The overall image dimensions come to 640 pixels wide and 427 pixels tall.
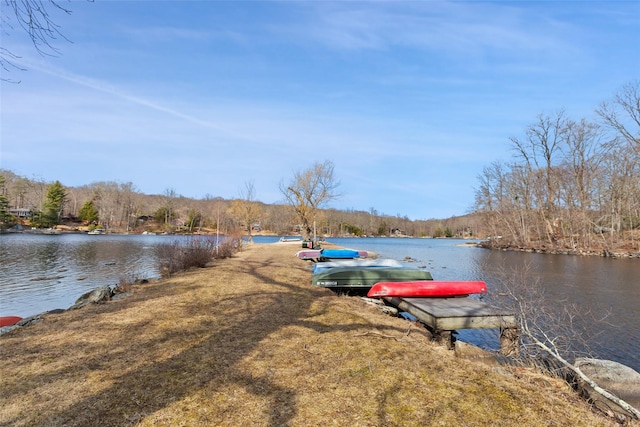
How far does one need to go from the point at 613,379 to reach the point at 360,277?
6.26m

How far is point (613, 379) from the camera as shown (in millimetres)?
4777

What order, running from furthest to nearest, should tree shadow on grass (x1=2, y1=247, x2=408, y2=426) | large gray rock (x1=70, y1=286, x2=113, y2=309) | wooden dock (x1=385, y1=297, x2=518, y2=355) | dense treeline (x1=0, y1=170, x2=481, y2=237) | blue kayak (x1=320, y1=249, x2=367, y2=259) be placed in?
dense treeline (x1=0, y1=170, x2=481, y2=237) < blue kayak (x1=320, y1=249, x2=367, y2=259) < large gray rock (x1=70, y1=286, x2=113, y2=309) < wooden dock (x1=385, y1=297, x2=518, y2=355) < tree shadow on grass (x1=2, y1=247, x2=408, y2=426)

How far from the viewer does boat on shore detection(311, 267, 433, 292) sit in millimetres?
10195

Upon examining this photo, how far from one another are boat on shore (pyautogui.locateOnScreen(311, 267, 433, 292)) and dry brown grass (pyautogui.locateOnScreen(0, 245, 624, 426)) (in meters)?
3.59

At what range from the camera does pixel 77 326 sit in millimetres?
5844

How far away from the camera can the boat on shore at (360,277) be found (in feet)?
33.4

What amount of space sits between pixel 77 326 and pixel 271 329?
336 centimetres

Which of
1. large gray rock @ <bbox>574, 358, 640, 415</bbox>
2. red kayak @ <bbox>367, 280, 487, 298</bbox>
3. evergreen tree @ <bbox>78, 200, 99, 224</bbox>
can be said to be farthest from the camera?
evergreen tree @ <bbox>78, 200, 99, 224</bbox>

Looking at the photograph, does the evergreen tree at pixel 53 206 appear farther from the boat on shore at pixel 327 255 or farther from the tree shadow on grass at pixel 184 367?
the tree shadow on grass at pixel 184 367

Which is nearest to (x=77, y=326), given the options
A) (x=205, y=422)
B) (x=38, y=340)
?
(x=38, y=340)

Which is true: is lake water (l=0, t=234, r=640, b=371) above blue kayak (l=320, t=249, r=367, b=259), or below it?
below

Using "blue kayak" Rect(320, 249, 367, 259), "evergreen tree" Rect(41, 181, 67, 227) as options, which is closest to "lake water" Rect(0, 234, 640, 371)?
"blue kayak" Rect(320, 249, 367, 259)

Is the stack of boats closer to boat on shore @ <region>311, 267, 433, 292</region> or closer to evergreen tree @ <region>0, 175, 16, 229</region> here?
boat on shore @ <region>311, 267, 433, 292</region>

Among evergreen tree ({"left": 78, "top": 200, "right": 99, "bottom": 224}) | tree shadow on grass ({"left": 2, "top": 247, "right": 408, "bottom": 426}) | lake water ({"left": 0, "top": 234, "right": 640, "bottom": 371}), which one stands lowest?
lake water ({"left": 0, "top": 234, "right": 640, "bottom": 371})
